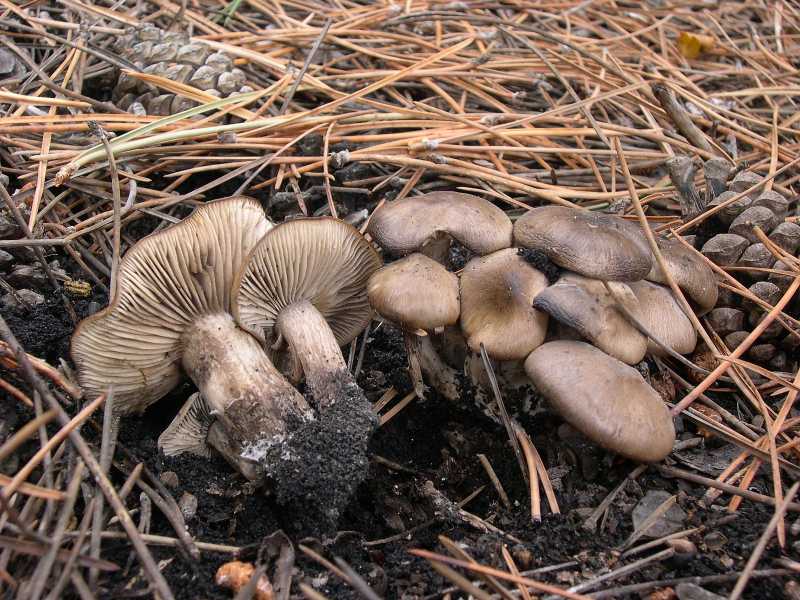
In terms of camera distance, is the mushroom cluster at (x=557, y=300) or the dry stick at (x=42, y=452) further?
the mushroom cluster at (x=557, y=300)

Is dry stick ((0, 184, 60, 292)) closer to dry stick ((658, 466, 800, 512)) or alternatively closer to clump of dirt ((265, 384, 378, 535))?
clump of dirt ((265, 384, 378, 535))

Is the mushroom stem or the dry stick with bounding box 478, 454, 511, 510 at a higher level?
the mushroom stem

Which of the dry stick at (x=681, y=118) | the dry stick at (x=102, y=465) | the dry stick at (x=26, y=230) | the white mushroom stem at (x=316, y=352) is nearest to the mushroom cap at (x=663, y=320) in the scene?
the white mushroom stem at (x=316, y=352)

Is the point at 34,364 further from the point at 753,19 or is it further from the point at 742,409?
the point at 753,19

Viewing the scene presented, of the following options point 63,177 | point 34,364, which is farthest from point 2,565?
point 63,177

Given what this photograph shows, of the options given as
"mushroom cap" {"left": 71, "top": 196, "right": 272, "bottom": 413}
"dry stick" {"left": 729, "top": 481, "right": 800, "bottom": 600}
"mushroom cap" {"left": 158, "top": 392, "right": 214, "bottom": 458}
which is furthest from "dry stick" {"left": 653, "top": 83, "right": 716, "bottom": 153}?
"mushroom cap" {"left": 158, "top": 392, "right": 214, "bottom": 458}

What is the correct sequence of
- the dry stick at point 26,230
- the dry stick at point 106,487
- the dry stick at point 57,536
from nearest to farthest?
the dry stick at point 57,536, the dry stick at point 106,487, the dry stick at point 26,230

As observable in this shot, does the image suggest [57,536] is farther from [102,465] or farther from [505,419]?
[505,419]

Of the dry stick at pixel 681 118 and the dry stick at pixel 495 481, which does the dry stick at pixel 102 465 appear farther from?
the dry stick at pixel 681 118
